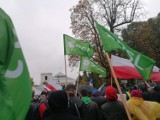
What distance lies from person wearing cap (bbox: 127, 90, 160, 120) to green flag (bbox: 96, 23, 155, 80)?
17.4 inches

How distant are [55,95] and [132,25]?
151ft

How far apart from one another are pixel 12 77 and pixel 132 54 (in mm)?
3613

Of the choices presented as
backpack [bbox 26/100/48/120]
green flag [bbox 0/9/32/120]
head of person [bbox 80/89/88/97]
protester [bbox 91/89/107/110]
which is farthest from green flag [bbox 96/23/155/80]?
green flag [bbox 0/9/32/120]

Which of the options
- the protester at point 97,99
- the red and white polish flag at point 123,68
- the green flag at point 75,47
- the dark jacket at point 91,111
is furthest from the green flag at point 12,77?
the green flag at point 75,47

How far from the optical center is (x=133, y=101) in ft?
19.8

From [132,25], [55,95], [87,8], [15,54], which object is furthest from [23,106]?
[132,25]

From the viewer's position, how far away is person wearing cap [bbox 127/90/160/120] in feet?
19.4

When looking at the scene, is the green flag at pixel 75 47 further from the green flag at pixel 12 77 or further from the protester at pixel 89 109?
the green flag at pixel 12 77

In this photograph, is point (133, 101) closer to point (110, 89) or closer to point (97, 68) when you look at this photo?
point (110, 89)

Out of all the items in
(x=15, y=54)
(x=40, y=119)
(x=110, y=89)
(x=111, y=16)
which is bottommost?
(x=40, y=119)

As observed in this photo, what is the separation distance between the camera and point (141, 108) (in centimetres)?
599

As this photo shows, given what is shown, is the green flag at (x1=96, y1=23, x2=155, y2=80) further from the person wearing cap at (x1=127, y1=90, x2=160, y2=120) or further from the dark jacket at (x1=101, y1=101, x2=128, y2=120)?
the dark jacket at (x1=101, y1=101, x2=128, y2=120)

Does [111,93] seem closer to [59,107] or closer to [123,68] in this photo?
[123,68]

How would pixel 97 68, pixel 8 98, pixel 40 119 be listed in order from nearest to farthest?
pixel 8 98
pixel 40 119
pixel 97 68
